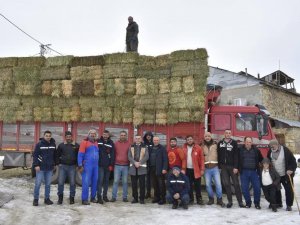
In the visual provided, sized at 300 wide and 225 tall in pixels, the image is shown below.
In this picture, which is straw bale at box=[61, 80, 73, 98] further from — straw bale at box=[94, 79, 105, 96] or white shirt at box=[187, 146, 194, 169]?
white shirt at box=[187, 146, 194, 169]

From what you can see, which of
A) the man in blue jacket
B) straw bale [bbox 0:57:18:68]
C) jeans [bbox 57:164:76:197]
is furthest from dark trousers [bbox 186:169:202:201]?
straw bale [bbox 0:57:18:68]

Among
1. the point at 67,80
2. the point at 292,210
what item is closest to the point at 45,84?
the point at 67,80

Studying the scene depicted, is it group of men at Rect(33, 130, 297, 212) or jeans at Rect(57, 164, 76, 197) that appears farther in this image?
jeans at Rect(57, 164, 76, 197)

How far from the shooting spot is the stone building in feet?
93.1

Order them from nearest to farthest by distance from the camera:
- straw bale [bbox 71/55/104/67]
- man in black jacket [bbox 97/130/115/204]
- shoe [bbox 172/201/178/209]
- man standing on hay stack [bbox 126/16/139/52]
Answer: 1. shoe [bbox 172/201/178/209]
2. man in black jacket [bbox 97/130/115/204]
3. straw bale [bbox 71/55/104/67]
4. man standing on hay stack [bbox 126/16/139/52]

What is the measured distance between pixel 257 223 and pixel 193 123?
15.0 feet

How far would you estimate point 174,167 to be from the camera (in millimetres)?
8609

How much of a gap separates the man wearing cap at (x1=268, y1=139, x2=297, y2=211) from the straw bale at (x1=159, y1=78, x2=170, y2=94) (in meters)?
3.94

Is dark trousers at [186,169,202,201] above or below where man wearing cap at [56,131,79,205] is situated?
below

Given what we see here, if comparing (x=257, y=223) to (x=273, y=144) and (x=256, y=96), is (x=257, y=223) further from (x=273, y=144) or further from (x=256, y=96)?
A: (x=256, y=96)

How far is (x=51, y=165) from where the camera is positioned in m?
8.70

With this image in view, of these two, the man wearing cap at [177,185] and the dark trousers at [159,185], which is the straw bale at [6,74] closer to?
the dark trousers at [159,185]

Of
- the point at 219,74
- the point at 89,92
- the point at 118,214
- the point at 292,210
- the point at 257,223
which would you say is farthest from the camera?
the point at 219,74

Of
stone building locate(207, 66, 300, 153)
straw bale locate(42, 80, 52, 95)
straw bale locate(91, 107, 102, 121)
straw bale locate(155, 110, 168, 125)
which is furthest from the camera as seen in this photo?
stone building locate(207, 66, 300, 153)
